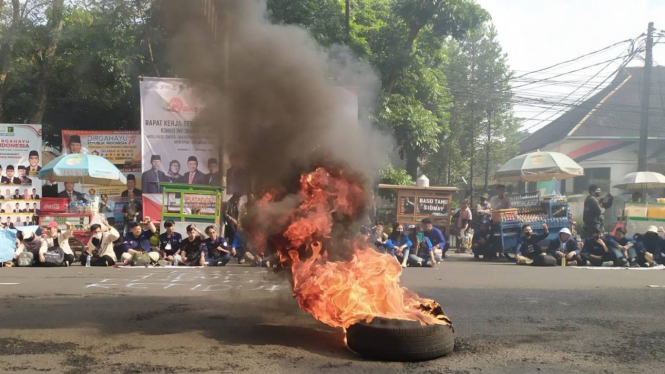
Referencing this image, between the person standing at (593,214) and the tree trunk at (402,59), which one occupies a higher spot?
the tree trunk at (402,59)

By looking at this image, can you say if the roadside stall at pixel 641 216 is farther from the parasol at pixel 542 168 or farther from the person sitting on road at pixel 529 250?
the person sitting on road at pixel 529 250

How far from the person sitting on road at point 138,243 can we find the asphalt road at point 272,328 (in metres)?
2.73

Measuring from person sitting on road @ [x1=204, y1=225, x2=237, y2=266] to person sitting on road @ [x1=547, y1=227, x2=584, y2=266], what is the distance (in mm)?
8065

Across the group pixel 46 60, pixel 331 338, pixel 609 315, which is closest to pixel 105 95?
pixel 46 60

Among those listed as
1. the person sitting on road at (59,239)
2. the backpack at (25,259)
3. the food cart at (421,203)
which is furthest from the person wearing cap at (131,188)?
the food cart at (421,203)

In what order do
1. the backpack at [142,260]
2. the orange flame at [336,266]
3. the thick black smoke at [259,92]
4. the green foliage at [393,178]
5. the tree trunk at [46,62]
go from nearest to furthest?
the orange flame at [336,266] < the thick black smoke at [259,92] < the backpack at [142,260] < the tree trunk at [46,62] < the green foliage at [393,178]

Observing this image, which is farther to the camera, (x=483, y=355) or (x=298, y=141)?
(x=298, y=141)

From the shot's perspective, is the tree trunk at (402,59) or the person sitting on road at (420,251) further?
the tree trunk at (402,59)

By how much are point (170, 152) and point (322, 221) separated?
10.5 m

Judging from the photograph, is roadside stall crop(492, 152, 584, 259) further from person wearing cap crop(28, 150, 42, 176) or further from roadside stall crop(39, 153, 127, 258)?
person wearing cap crop(28, 150, 42, 176)

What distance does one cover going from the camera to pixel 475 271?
41.4 ft

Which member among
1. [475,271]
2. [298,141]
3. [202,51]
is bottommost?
[475,271]

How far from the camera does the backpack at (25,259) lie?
13.2 metres

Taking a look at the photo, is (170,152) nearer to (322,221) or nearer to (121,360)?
(322,221)
